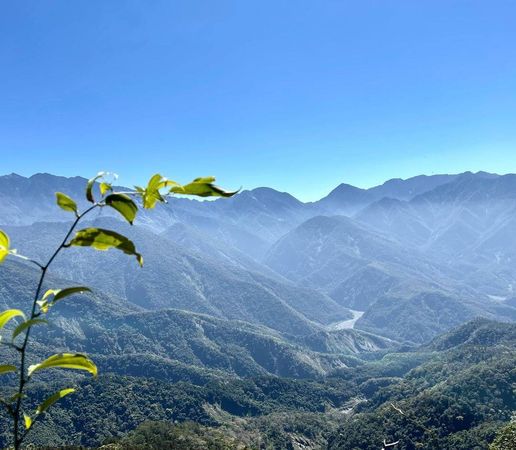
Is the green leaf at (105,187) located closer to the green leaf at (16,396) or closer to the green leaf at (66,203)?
the green leaf at (66,203)

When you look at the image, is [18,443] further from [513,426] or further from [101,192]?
[513,426]

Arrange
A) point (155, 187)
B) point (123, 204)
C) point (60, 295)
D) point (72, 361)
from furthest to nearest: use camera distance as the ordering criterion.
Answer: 1. point (72, 361)
2. point (60, 295)
3. point (155, 187)
4. point (123, 204)

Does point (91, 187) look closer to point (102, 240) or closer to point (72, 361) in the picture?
point (102, 240)

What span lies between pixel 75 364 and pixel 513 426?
8734cm

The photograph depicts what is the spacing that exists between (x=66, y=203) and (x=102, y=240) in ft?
1.26

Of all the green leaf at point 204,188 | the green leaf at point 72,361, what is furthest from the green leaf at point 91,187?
the green leaf at point 72,361

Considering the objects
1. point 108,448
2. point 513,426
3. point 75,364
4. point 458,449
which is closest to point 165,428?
point 108,448

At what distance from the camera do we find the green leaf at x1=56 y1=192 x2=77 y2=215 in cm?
291

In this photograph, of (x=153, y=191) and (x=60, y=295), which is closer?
(x=153, y=191)

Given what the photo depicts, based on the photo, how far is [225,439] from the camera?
640 feet

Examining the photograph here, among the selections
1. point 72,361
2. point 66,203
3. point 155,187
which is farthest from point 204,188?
point 72,361

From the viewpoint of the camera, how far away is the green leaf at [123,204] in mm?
2631

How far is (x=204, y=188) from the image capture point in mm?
2734

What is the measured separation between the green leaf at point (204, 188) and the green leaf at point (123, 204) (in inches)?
13.0
